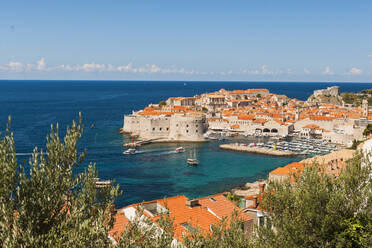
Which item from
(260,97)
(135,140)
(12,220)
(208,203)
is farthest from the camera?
(260,97)

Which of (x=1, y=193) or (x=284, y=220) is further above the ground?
(x=1, y=193)

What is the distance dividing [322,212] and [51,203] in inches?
198

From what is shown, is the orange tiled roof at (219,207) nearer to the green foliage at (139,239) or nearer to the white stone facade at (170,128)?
the green foliage at (139,239)

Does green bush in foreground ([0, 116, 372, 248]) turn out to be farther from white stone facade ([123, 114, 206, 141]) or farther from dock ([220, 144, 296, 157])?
white stone facade ([123, 114, 206, 141])

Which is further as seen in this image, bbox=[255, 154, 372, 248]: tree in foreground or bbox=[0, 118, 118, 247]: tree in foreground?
bbox=[255, 154, 372, 248]: tree in foreground

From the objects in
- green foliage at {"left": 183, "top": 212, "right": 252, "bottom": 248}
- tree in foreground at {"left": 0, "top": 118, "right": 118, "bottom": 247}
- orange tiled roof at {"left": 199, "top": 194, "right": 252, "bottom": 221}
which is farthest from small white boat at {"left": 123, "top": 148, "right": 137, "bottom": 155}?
tree in foreground at {"left": 0, "top": 118, "right": 118, "bottom": 247}

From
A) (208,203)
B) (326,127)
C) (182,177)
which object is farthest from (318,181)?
(326,127)

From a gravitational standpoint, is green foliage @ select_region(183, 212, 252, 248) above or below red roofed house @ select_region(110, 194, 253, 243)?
above

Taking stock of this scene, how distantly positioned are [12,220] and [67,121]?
5023cm

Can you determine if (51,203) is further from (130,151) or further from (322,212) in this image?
(130,151)

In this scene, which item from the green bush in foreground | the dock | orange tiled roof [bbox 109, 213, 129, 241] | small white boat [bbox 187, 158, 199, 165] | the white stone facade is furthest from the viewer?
the white stone facade

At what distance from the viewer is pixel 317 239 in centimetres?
681

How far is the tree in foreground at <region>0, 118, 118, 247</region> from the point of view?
445 cm

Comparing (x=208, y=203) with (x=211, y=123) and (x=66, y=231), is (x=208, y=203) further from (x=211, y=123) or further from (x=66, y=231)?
(x=211, y=123)
